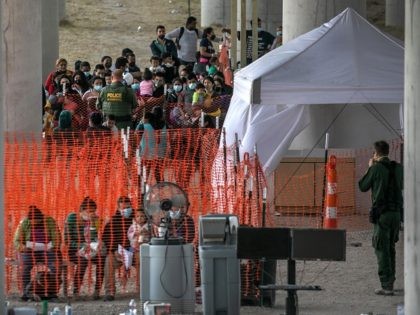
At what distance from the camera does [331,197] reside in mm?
22797

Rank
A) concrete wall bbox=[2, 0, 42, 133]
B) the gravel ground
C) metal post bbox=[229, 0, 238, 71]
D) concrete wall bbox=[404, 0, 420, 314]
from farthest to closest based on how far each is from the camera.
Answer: metal post bbox=[229, 0, 238, 71], concrete wall bbox=[2, 0, 42, 133], the gravel ground, concrete wall bbox=[404, 0, 420, 314]

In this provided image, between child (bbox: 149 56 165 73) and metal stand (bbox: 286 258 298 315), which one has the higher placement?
child (bbox: 149 56 165 73)

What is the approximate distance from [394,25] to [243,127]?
3048 centimetres

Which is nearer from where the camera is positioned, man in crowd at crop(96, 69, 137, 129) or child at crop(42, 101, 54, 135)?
man in crowd at crop(96, 69, 137, 129)

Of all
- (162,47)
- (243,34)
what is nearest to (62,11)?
(162,47)

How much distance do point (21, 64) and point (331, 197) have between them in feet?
25.4

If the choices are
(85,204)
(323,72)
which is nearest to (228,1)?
(323,72)

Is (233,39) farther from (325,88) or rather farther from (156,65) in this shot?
(325,88)

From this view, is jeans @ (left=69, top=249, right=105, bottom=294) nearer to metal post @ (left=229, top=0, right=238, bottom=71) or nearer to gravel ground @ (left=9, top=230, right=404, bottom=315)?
gravel ground @ (left=9, top=230, right=404, bottom=315)

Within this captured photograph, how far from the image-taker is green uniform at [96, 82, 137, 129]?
1142 inches

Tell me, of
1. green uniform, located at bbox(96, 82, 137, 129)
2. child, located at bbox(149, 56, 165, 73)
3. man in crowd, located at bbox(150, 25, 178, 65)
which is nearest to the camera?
green uniform, located at bbox(96, 82, 137, 129)

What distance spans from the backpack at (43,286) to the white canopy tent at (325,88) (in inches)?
180

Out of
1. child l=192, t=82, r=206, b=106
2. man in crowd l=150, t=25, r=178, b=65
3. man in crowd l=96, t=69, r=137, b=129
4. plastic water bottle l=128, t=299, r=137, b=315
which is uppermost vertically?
man in crowd l=150, t=25, r=178, b=65

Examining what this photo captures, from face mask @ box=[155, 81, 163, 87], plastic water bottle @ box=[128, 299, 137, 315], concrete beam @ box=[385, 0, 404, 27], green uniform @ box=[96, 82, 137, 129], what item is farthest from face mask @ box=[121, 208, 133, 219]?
concrete beam @ box=[385, 0, 404, 27]
